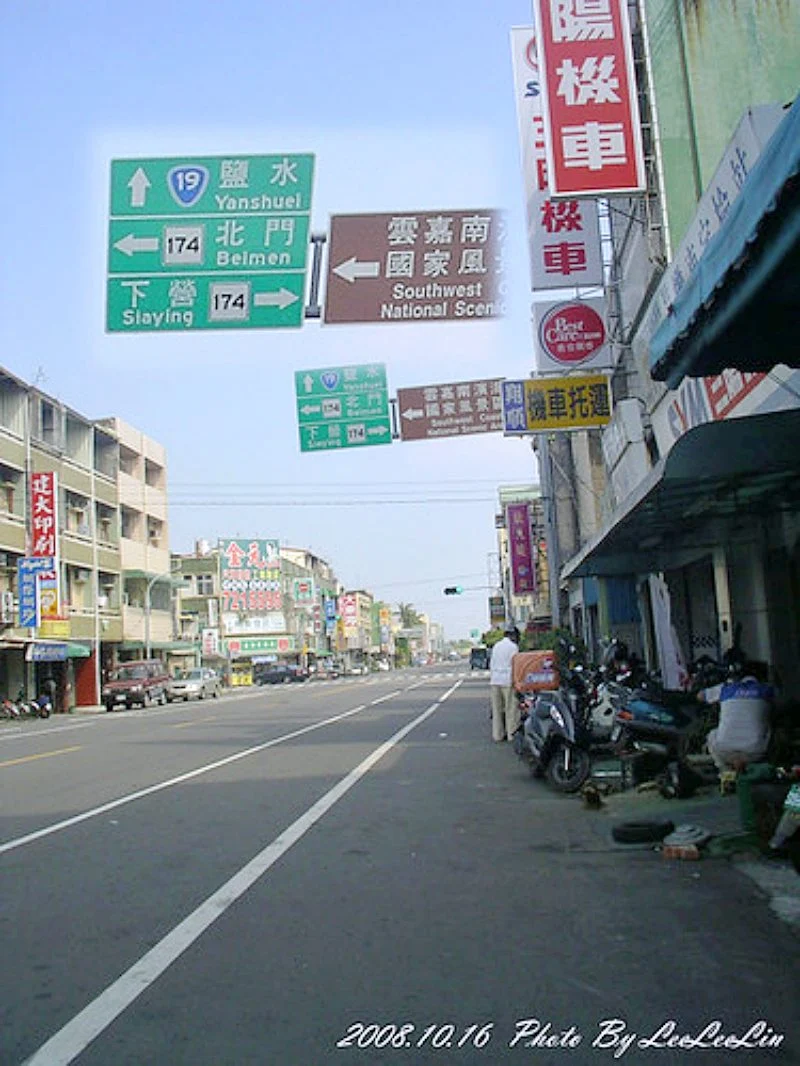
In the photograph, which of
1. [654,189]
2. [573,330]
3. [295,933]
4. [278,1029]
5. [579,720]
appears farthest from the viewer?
[573,330]

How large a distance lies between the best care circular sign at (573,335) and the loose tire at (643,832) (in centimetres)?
1133

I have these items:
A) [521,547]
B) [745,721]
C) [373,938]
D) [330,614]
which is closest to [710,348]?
[373,938]

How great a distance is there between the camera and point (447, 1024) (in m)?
4.04

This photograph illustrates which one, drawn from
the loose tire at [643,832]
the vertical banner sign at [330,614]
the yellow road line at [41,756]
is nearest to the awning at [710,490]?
the loose tire at [643,832]

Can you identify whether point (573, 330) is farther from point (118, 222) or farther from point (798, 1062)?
point (798, 1062)

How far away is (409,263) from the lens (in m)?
11.0

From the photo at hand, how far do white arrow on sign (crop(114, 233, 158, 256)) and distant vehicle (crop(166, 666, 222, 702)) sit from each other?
3743 centimetres

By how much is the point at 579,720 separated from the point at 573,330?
29.3 ft

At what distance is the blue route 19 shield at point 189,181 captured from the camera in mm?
10367

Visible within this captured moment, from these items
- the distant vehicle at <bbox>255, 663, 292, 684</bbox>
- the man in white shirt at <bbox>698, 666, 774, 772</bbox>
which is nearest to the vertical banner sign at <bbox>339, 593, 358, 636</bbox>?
the distant vehicle at <bbox>255, 663, 292, 684</bbox>

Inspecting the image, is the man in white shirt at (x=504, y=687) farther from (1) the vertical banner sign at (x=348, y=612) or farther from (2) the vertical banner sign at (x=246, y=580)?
(1) the vertical banner sign at (x=348, y=612)

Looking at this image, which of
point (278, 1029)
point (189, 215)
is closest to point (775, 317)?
point (278, 1029)

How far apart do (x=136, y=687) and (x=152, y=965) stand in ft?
122

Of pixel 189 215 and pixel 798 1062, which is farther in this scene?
pixel 189 215
